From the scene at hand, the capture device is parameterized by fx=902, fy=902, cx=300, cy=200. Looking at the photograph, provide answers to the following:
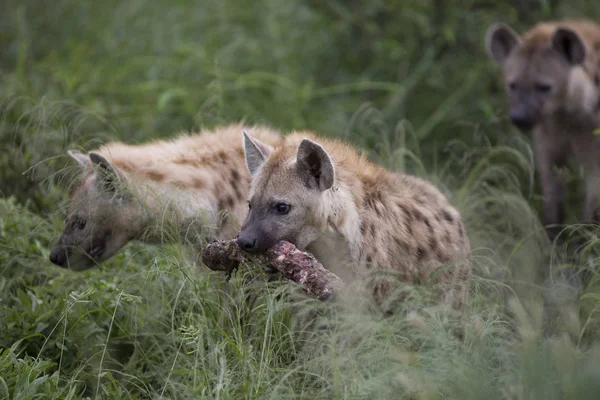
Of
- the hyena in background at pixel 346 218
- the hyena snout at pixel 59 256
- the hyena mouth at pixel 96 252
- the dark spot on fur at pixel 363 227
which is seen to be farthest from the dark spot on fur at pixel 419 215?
the hyena snout at pixel 59 256

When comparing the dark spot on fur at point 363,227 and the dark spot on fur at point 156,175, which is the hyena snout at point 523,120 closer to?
the dark spot on fur at point 363,227

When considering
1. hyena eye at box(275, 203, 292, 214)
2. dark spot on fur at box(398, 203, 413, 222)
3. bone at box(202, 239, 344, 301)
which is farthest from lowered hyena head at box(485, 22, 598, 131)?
bone at box(202, 239, 344, 301)

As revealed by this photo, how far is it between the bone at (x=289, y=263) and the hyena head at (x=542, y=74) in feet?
7.80

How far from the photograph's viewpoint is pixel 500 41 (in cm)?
562

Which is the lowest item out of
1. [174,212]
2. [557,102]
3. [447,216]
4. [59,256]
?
[59,256]

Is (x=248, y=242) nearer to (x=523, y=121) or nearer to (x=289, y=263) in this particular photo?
(x=289, y=263)

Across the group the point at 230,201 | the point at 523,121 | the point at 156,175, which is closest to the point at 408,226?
the point at 230,201

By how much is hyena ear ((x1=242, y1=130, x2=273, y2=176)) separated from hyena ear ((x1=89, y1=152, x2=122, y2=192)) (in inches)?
22.6

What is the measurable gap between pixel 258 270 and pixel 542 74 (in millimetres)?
2661

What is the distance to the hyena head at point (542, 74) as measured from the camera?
518 cm

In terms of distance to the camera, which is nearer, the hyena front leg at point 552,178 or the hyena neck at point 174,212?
the hyena neck at point 174,212

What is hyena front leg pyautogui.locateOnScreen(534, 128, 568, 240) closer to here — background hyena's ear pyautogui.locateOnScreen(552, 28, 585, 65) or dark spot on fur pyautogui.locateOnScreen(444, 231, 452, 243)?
background hyena's ear pyautogui.locateOnScreen(552, 28, 585, 65)

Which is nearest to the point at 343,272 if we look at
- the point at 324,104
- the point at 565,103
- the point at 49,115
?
the point at 49,115

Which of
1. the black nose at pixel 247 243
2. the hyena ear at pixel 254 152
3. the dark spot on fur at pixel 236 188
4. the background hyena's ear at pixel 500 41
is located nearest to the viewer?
the black nose at pixel 247 243
